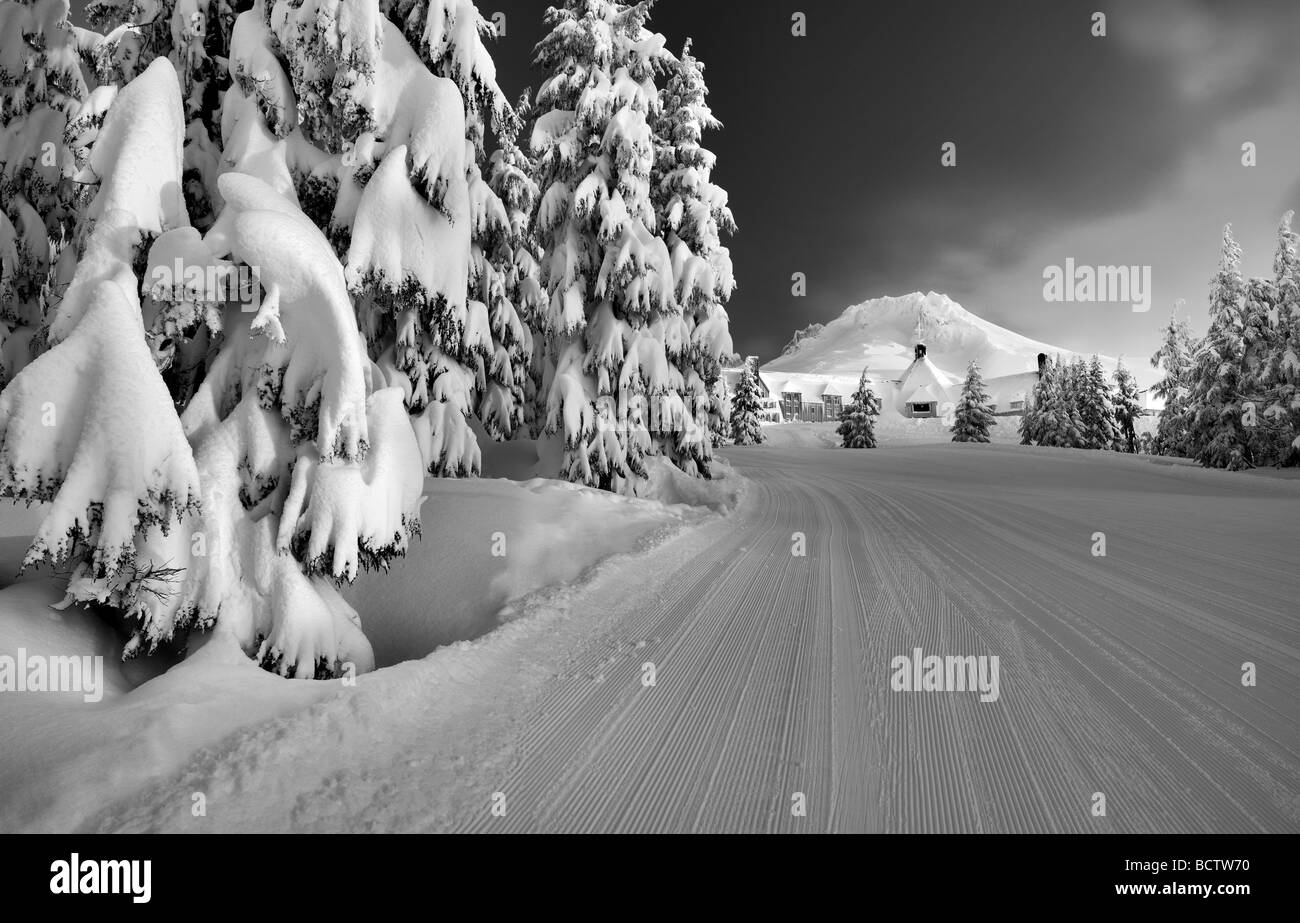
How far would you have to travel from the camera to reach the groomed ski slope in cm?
255

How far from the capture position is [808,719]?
334 centimetres

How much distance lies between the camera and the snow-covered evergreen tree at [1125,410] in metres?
43.7

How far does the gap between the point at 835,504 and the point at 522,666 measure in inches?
417

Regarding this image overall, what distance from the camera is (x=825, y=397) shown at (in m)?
106

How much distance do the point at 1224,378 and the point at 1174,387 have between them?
8.43m

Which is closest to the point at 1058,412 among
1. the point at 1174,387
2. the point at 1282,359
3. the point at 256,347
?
the point at 1174,387

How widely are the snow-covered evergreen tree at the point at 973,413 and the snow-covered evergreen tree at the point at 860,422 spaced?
24.5 feet

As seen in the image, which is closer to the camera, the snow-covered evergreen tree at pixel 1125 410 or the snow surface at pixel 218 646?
the snow surface at pixel 218 646
